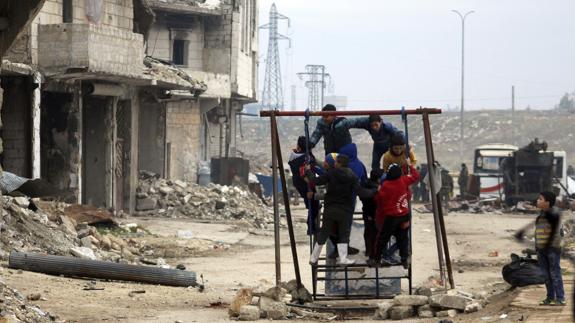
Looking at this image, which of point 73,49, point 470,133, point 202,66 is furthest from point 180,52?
point 470,133

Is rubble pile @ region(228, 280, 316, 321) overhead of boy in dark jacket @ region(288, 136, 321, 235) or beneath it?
beneath

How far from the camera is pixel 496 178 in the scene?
166 feet

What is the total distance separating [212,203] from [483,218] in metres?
9.41

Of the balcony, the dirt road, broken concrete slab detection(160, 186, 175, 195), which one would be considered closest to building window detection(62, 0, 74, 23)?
the balcony

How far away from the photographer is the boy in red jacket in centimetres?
1344

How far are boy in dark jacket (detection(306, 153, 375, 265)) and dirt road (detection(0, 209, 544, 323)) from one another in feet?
4.73

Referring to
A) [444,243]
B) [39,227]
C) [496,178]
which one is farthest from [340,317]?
[496,178]

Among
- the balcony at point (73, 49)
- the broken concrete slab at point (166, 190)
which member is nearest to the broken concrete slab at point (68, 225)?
the balcony at point (73, 49)

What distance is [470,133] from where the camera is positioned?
438 ft

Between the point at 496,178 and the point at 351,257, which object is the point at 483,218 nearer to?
the point at 496,178

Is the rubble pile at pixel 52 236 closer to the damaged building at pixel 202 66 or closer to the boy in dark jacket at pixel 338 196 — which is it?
the boy in dark jacket at pixel 338 196

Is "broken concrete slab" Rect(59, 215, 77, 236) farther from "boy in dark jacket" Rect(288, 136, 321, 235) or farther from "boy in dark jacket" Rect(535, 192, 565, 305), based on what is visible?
"boy in dark jacket" Rect(535, 192, 565, 305)

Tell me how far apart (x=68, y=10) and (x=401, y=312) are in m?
16.4

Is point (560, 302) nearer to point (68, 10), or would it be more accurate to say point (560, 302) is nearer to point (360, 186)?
point (360, 186)
